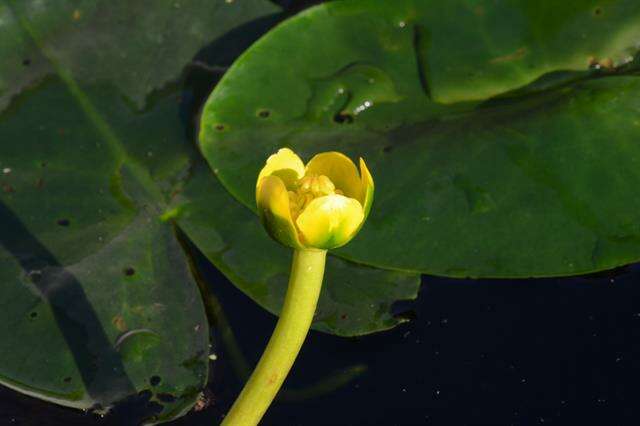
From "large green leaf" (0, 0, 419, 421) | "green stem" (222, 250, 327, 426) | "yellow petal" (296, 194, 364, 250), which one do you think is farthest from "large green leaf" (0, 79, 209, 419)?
"yellow petal" (296, 194, 364, 250)

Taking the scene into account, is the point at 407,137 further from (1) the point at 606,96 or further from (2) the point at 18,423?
(2) the point at 18,423

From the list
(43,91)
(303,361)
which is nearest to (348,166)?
(303,361)

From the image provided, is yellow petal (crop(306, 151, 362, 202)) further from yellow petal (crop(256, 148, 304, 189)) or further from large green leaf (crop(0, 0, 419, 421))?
large green leaf (crop(0, 0, 419, 421))

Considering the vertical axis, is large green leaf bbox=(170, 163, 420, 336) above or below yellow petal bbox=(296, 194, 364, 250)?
below

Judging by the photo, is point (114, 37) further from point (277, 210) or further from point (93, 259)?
point (277, 210)

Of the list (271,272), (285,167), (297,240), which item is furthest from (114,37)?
(297,240)
